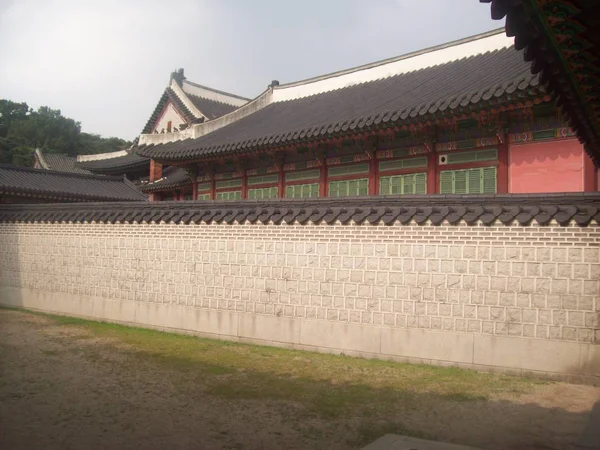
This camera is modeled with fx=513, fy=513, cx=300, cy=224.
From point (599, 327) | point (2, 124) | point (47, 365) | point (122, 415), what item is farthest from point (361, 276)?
point (2, 124)

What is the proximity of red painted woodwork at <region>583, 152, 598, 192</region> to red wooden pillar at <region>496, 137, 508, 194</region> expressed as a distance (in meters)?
1.33

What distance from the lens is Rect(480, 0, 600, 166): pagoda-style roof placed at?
10.2 feet

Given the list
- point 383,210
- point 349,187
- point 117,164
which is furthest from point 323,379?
point 117,164

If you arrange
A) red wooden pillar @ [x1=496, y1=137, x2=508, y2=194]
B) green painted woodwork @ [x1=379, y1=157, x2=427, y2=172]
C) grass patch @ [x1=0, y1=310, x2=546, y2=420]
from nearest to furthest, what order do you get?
grass patch @ [x1=0, y1=310, x2=546, y2=420] < red wooden pillar @ [x1=496, y1=137, x2=508, y2=194] < green painted woodwork @ [x1=379, y1=157, x2=427, y2=172]

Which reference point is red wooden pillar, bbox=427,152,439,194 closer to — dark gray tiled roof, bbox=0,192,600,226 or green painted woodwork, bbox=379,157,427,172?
green painted woodwork, bbox=379,157,427,172

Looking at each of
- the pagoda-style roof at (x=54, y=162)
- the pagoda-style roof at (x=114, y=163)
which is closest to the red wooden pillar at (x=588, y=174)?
the pagoda-style roof at (x=114, y=163)

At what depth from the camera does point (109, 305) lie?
11.1 meters

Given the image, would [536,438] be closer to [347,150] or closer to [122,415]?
[122,415]

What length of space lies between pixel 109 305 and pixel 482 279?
7793 mm

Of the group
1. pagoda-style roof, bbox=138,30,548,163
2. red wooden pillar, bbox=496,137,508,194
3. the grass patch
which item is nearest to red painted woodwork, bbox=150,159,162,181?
pagoda-style roof, bbox=138,30,548,163

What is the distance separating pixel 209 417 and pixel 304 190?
8.22 m

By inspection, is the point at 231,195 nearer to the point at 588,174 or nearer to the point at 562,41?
the point at 588,174

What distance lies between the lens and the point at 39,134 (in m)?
59.6

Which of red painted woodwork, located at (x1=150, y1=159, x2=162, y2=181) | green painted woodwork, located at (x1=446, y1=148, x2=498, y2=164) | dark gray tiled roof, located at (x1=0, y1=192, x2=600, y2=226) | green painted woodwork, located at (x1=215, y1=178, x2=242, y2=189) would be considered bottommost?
dark gray tiled roof, located at (x1=0, y1=192, x2=600, y2=226)
